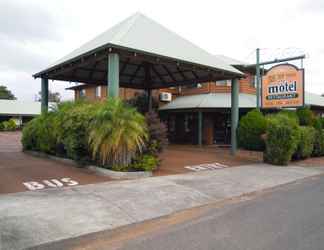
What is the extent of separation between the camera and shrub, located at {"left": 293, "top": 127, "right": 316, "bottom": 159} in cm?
1486

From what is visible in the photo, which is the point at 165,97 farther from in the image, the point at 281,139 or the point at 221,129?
the point at 281,139

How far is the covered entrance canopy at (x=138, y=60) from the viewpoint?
36.6 ft

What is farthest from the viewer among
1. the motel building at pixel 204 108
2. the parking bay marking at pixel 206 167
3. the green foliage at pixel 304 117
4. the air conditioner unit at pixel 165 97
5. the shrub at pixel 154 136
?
the air conditioner unit at pixel 165 97

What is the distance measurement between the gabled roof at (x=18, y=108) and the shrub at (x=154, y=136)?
3900cm

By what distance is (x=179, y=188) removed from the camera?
8.15 metres

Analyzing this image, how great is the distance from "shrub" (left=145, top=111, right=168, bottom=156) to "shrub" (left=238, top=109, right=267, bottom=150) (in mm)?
6906

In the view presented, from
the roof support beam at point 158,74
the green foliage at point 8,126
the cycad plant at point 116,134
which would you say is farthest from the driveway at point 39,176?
the green foliage at point 8,126

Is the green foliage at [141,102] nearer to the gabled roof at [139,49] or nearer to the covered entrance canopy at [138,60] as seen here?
the covered entrance canopy at [138,60]

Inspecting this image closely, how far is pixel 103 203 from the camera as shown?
6484mm

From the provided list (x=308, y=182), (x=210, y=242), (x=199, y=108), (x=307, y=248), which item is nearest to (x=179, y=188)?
(x=210, y=242)

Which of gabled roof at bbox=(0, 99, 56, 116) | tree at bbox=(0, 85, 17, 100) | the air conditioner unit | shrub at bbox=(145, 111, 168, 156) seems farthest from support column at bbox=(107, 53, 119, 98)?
tree at bbox=(0, 85, 17, 100)

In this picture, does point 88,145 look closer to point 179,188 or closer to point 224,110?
point 179,188

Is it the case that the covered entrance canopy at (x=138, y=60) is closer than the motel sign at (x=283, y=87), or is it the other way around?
the covered entrance canopy at (x=138, y=60)

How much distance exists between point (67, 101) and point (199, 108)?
1037 centimetres
